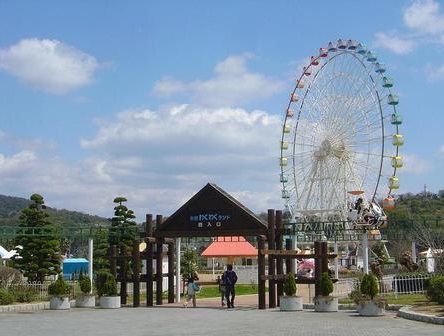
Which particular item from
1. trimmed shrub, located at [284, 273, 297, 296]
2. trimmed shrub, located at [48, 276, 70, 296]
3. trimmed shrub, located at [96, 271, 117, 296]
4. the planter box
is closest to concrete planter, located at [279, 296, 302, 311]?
→ trimmed shrub, located at [284, 273, 297, 296]

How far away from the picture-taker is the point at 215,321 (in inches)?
810

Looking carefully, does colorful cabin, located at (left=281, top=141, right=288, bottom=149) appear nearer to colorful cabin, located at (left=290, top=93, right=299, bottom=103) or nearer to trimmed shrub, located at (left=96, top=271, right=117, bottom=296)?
colorful cabin, located at (left=290, top=93, right=299, bottom=103)

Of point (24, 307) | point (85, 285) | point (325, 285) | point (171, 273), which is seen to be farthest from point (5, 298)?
point (325, 285)

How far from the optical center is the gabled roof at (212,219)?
27594 millimetres

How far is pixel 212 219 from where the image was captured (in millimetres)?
28266

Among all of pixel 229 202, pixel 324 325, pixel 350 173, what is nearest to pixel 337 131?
pixel 350 173

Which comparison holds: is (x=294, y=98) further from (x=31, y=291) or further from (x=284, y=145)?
(x=31, y=291)

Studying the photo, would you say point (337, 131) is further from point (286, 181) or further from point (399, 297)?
point (399, 297)

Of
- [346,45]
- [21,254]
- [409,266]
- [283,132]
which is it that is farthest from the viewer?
[283,132]

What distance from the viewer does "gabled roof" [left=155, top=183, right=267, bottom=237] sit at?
2759 cm

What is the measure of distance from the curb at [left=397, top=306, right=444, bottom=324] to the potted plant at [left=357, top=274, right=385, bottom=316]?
2.29 feet

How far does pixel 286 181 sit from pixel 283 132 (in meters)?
3.91

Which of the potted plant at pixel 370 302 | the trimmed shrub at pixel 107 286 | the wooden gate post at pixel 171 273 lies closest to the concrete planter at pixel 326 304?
the potted plant at pixel 370 302

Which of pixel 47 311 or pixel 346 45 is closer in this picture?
pixel 47 311
